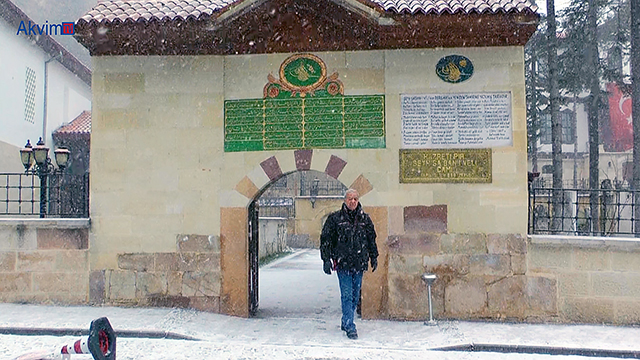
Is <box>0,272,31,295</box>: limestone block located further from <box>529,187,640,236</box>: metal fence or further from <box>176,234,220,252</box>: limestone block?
<box>529,187,640,236</box>: metal fence

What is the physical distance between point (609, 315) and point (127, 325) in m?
5.73

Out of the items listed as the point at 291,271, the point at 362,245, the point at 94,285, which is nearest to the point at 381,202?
the point at 362,245

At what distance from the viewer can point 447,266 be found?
733cm

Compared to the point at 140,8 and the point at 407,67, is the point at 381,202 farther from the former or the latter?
the point at 140,8

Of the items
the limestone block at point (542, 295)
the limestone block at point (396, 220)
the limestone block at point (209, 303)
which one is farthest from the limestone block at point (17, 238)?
the limestone block at point (542, 295)

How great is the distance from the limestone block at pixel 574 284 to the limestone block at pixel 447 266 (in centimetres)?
115

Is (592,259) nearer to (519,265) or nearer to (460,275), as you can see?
(519,265)

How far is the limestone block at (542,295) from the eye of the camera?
7160 millimetres

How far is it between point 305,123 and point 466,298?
303 centimetres

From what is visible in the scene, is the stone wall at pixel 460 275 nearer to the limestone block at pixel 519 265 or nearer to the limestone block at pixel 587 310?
the limestone block at pixel 519 265

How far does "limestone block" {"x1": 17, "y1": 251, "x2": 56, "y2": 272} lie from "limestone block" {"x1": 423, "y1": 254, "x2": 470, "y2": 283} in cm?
494

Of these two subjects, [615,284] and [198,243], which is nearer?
[615,284]

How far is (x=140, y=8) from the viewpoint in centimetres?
773

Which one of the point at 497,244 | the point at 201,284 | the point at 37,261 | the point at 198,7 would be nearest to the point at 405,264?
the point at 497,244
